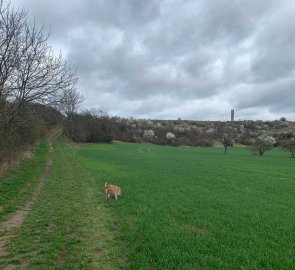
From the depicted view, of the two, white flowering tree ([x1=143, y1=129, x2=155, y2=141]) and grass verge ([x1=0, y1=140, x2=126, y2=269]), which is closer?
grass verge ([x1=0, y1=140, x2=126, y2=269])

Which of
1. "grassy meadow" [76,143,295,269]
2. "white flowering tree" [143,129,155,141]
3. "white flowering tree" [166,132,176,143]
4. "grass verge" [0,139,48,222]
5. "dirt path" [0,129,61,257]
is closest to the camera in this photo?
"grassy meadow" [76,143,295,269]

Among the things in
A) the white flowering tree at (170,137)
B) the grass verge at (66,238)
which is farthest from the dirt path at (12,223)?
the white flowering tree at (170,137)

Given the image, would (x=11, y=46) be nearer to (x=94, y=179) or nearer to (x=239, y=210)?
(x=94, y=179)

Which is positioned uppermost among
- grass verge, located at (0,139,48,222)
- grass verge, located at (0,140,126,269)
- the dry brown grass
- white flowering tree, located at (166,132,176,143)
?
white flowering tree, located at (166,132,176,143)

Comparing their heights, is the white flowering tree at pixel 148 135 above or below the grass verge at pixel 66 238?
above

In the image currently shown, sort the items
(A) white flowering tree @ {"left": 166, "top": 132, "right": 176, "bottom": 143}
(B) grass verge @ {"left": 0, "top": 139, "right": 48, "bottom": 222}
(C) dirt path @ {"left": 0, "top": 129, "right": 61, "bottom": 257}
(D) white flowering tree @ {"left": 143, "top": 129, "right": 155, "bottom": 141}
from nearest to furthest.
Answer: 1. (C) dirt path @ {"left": 0, "top": 129, "right": 61, "bottom": 257}
2. (B) grass verge @ {"left": 0, "top": 139, "right": 48, "bottom": 222}
3. (A) white flowering tree @ {"left": 166, "top": 132, "right": 176, "bottom": 143}
4. (D) white flowering tree @ {"left": 143, "top": 129, "right": 155, "bottom": 141}

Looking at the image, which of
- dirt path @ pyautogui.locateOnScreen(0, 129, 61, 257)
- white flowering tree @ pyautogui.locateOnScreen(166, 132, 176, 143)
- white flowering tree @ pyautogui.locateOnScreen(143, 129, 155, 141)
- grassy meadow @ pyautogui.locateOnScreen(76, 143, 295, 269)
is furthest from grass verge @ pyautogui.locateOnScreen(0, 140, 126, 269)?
white flowering tree @ pyautogui.locateOnScreen(143, 129, 155, 141)

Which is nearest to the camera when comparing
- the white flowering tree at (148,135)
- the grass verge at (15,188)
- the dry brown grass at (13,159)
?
the grass verge at (15,188)

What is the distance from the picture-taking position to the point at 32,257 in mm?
8961

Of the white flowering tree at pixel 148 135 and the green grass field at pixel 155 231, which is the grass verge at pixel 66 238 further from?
the white flowering tree at pixel 148 135

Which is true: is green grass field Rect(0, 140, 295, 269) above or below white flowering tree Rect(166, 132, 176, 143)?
below

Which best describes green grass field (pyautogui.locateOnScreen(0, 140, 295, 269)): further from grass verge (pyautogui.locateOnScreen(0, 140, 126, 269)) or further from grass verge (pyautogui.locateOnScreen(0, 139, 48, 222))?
grass verge (pyautogui.locateOnScreen(0, 139, 48, 222))

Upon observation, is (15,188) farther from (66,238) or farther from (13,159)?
(13,159)

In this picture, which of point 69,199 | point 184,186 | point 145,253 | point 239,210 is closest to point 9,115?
point 69,199
